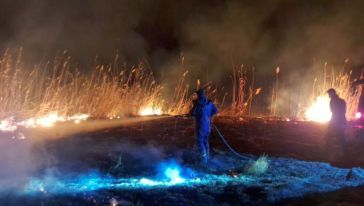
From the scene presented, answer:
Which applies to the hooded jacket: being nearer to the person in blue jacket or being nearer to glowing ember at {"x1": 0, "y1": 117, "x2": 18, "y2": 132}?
the person in blue jacket

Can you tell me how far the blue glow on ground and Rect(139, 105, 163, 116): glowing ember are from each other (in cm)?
968

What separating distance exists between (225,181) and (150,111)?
11.7 metres

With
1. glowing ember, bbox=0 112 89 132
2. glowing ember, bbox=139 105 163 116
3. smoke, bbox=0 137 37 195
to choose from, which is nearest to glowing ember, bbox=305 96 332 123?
glowing ember, bbox=139 105 163 116

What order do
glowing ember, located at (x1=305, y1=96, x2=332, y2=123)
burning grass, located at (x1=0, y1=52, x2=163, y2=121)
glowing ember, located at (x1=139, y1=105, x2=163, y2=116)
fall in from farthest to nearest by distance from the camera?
glowing ember, located at (x1=139, y1=105, x2=163, y2=116) → glowing ember, located at (x1=305, y1=96, x2=332, y2=123) → burning grass, located at (x1=0, y1=52, x2=163, y2=121)

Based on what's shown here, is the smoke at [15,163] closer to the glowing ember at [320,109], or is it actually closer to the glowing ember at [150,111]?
the glowing ember at [150,111]

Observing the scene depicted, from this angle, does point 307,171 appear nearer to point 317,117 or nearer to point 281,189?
point 281,189

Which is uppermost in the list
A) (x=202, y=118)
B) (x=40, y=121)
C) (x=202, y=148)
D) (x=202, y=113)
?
(x=202, y=113)

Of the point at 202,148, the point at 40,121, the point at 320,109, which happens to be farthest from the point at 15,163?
the point at 320,109

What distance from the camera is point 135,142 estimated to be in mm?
15086

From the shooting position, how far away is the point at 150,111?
22.0 m

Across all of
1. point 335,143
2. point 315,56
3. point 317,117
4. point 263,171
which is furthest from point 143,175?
point 315,56

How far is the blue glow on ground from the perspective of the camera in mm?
9578

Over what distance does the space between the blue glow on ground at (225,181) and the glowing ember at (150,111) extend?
31.8 feet

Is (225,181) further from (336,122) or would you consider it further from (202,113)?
(336,122)
